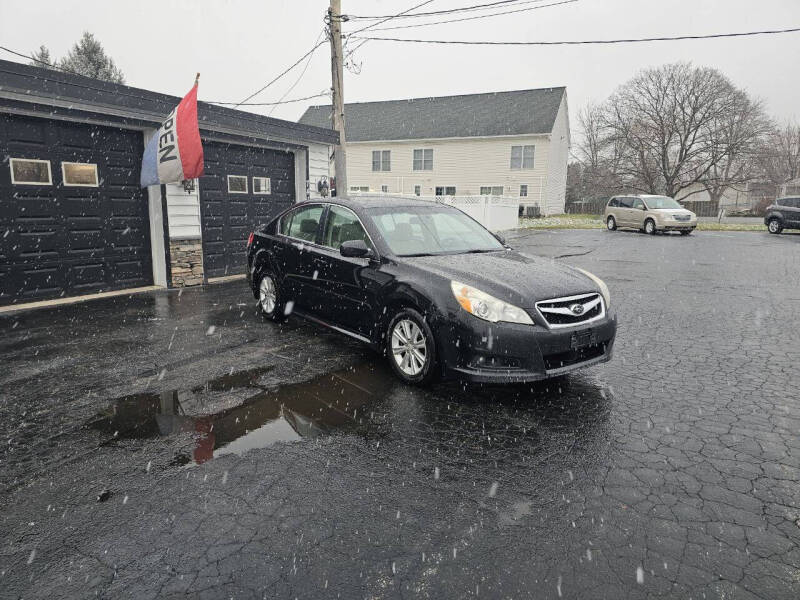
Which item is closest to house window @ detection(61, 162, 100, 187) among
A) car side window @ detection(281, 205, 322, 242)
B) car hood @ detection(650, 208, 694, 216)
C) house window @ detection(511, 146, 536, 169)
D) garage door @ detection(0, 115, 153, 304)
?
garage door @ detection(0, 115, 153, 304)

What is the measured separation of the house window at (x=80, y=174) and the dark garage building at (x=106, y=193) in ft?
0.05

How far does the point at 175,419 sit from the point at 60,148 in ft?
21.5

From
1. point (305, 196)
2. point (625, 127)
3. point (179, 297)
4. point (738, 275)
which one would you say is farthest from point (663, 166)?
point (179, 297)

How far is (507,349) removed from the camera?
4.09 m

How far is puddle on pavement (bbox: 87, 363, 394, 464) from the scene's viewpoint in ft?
12.2

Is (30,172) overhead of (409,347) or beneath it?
overhead

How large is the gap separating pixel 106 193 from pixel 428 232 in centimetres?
638

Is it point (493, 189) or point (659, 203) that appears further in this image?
point (493, 189)

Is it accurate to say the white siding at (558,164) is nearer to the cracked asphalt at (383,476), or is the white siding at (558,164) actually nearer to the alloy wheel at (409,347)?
the cracked asphalt at (383,476)

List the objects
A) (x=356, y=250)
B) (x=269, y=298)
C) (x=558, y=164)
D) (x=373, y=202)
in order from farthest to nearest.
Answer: (x=558, y=164)
(x=269, y=298)
(x=373, y=202)
(x=356, y=250)

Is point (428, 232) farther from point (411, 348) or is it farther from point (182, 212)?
point (182, 212)

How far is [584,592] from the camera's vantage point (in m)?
2.24

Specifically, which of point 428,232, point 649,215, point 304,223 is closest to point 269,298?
point 304,223

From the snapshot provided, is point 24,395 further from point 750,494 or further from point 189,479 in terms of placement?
point 750,494
